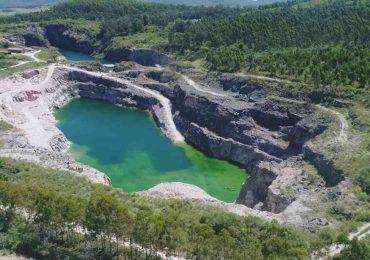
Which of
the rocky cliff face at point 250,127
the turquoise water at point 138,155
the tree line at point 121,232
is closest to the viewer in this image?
the tree line at point 121,232

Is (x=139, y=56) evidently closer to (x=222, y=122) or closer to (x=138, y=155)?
(x=222, y=122)

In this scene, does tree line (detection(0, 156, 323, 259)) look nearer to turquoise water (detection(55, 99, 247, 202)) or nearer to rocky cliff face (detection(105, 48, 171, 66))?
turquoise water (detection(55, 99, 247, 202))

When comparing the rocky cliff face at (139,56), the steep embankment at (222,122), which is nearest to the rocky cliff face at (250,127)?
the steep embankment at (222,122)

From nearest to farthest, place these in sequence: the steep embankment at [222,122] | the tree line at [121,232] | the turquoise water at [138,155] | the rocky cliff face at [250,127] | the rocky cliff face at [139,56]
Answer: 1. the tree line at [121,232]
2. the steep embankment at [222,122]
3. the rocky cliff face at [250,127]
4. the turquoise water at [138,155]
5. the rocky cliff face at [139,56]

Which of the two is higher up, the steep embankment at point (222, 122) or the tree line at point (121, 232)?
the tree line at point (121, 232)

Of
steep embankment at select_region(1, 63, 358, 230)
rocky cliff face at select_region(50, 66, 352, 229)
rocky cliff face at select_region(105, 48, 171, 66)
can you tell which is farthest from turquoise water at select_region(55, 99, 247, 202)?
rocky cliff face at select_region(105, 48, 171, 66)

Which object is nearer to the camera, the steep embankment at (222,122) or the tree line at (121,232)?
the tree line at (121,232)

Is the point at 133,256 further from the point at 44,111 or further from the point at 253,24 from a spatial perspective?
the point at 253,24

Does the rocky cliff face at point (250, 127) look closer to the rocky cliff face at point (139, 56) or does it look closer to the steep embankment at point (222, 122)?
the steep embankment at point (222, 122)
